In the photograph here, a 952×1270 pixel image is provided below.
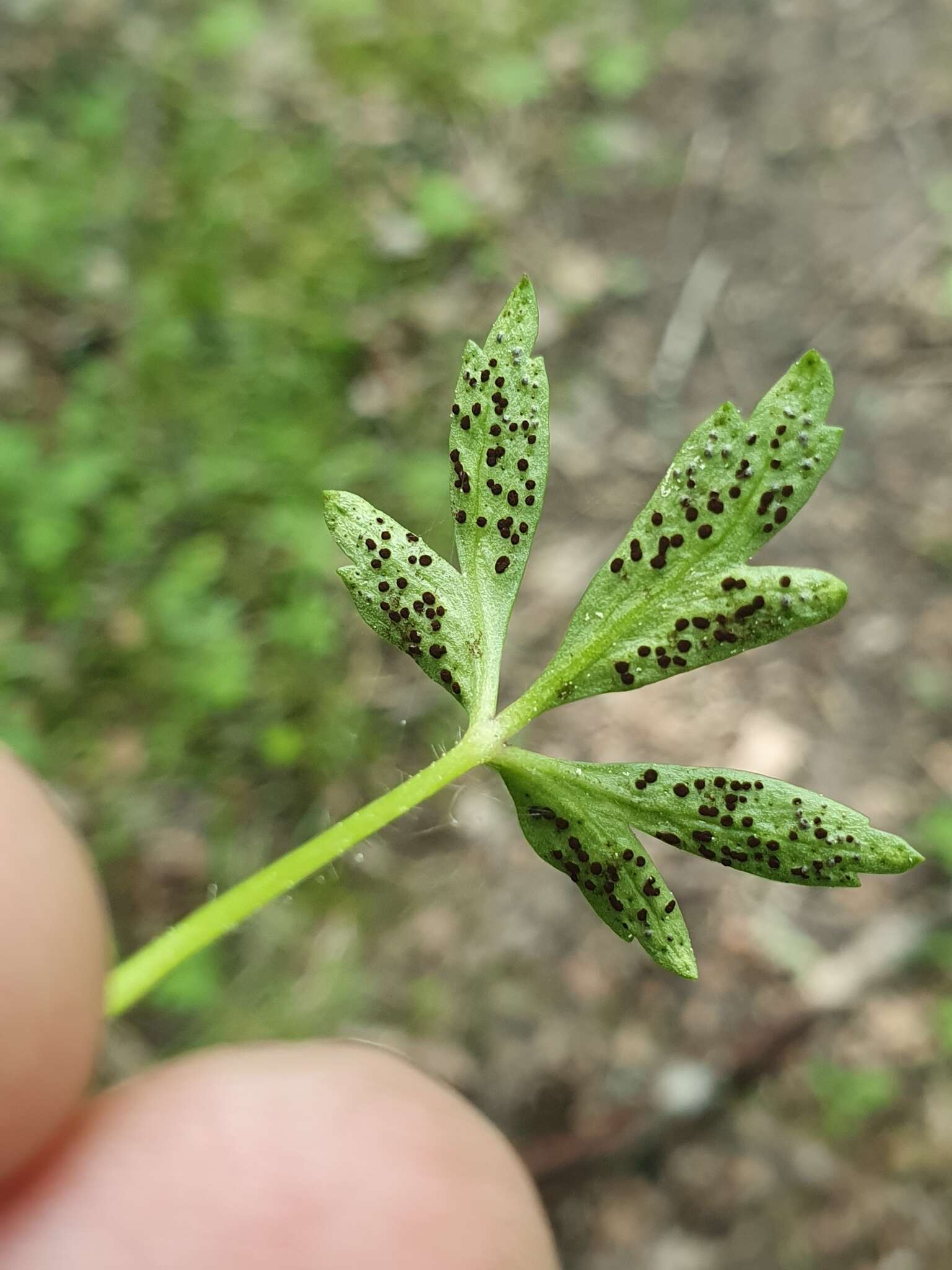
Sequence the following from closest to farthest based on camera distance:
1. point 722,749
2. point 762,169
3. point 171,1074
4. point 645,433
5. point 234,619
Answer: point 171,1074 → point 234,619 → point 722,749 → point 645,433 → point 762,169

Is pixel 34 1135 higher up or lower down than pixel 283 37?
lower down

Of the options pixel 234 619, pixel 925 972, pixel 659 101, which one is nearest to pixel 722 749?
pixel 925 972

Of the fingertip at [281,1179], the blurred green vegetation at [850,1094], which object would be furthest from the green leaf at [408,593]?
the blurred green vegetation at [850,1094]

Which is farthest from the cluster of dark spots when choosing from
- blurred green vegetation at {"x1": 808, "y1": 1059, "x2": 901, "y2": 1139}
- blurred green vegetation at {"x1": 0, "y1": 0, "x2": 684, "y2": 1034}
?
blurred green vegetation at {"x1": 808, "y1": 1059, "x2": 901, "y2": 1139}

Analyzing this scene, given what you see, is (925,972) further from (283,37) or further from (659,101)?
(283,37)

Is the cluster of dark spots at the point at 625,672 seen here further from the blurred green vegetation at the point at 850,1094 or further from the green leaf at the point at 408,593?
the blurred green vegetation at the point at 850,1094
